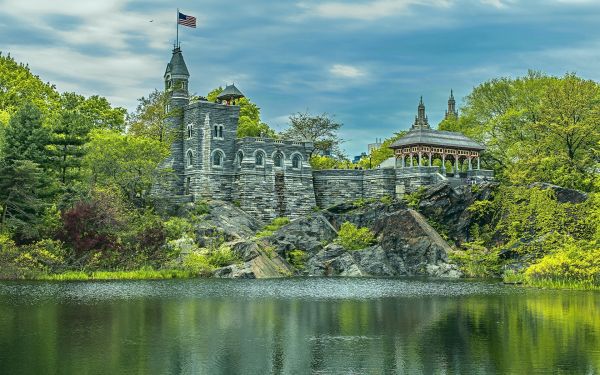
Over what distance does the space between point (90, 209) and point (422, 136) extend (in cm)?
3331

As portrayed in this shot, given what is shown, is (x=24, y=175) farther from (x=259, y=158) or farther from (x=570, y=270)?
(x=570, y=270)

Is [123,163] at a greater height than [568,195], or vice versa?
[123,163]

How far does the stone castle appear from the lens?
247 ft

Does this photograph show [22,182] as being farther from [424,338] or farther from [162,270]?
[424,338]

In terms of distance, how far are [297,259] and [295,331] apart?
121 ft

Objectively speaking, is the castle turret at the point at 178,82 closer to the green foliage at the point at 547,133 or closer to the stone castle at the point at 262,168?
the stone castle at the point at 262,168

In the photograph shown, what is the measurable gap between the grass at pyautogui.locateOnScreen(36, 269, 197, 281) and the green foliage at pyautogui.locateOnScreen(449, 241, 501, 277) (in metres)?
21.7

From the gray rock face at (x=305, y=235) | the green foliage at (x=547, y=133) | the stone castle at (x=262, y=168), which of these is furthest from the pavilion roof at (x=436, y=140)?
the gray rock face at (x=305, y=235)

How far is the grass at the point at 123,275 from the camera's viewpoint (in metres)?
56.3

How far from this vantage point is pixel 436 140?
77.9 m

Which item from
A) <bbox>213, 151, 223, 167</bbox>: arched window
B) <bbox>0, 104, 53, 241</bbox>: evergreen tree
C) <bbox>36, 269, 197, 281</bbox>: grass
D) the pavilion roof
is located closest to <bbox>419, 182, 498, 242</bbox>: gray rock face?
the pavilion roof

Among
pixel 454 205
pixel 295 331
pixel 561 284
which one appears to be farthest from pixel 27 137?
pixel 561 284

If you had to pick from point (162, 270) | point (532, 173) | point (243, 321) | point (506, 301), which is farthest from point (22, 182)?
point (532, 173)

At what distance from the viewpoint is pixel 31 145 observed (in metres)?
61.1
